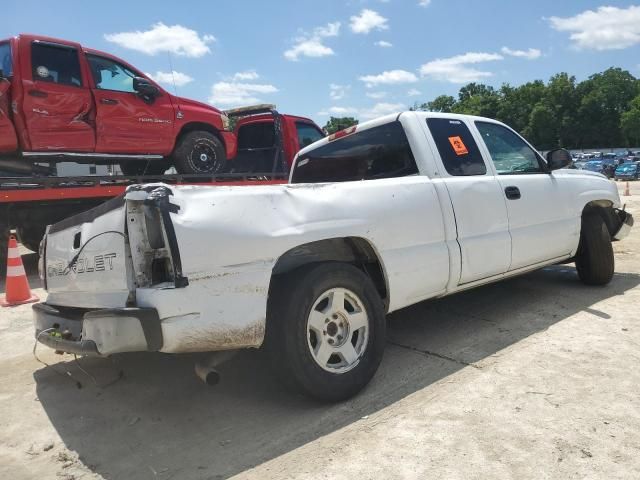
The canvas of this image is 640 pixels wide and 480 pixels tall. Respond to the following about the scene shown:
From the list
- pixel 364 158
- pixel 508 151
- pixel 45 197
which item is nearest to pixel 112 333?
pixel 364 158

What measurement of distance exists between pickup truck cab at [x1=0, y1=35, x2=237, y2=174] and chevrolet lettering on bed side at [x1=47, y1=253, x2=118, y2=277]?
12.6ft

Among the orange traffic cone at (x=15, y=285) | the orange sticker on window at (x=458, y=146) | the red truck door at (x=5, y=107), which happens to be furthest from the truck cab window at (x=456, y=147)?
the red truck door at (x=5, y=107)

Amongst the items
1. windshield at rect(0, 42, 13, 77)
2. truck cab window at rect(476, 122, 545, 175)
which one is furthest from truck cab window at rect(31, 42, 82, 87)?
truck cab window at rect(476, 122, 545, 175)

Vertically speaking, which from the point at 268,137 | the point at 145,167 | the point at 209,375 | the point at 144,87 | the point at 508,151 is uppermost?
the point at 144,87

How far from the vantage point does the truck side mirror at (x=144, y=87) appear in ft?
23.9

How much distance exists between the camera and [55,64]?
21.7 feet

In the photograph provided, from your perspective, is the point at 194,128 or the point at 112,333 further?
the point at 194,128

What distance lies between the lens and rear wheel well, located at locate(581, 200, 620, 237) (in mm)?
5324

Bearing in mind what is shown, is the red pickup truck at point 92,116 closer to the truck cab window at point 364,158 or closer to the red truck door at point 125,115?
the red truck door at point 125,115

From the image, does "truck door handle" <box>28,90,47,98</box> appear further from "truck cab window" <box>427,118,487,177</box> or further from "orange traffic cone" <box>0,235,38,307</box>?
"truck cab window" <box>427,118,487,177</box>

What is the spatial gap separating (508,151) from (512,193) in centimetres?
58

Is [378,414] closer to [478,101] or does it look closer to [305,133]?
[305,133]

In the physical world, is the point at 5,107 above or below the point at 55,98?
below

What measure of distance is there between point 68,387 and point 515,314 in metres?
3.61
